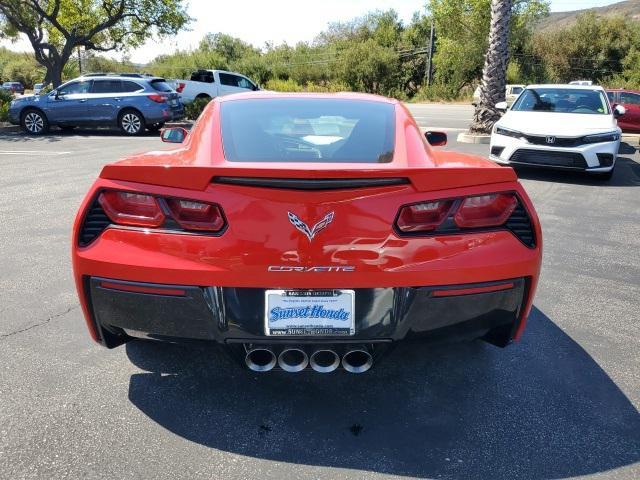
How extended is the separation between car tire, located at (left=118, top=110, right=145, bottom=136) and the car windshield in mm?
10292

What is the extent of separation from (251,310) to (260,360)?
12.7 inches

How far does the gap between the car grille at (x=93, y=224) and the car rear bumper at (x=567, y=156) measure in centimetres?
766

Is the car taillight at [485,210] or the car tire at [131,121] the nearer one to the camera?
the car taillight at [485,210]

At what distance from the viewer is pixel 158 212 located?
2.31m

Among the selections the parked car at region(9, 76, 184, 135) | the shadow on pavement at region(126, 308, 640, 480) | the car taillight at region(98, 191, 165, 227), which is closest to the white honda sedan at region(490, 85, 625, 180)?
the shadow on pavement at region(126, 308, 640, 480)

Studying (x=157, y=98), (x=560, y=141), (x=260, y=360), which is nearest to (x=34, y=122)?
(x=157, y=98)

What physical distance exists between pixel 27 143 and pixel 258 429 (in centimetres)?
1356

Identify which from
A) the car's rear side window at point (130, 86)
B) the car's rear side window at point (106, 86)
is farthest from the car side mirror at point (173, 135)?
the car's rear side window at point (106, 86)

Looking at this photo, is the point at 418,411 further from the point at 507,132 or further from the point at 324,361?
the point at 507,132

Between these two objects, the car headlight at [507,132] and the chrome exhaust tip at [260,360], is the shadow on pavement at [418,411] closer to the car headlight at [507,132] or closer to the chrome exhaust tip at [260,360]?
the chrome exhaust tip at [260,360]

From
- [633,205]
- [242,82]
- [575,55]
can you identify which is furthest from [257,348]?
[575,55]

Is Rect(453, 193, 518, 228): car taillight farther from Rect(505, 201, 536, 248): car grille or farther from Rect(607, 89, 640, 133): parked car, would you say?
Rect(607, 89, 640, 133): parked car

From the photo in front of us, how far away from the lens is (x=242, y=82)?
2286 centimetres

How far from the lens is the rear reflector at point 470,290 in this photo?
7.47 feet
